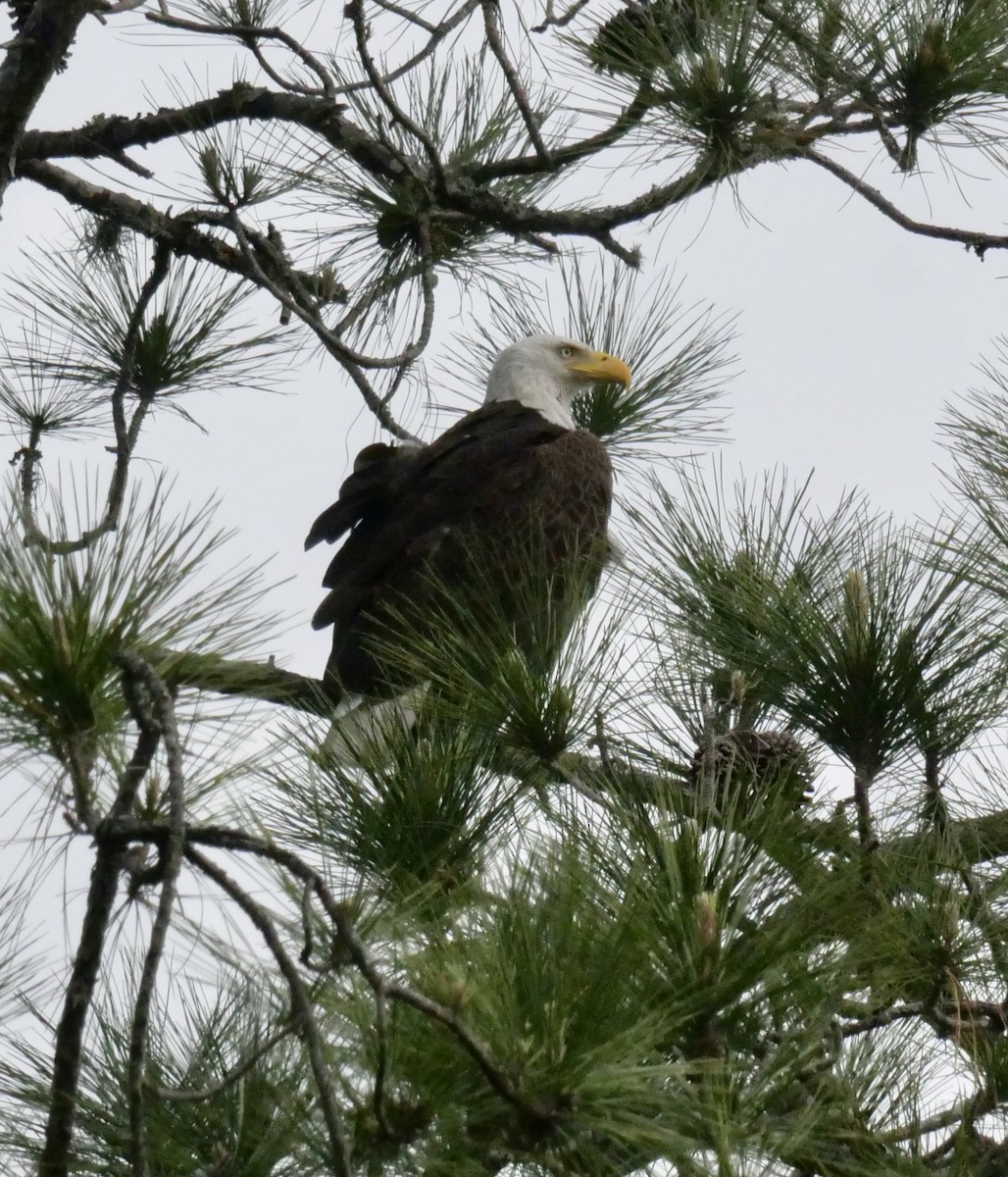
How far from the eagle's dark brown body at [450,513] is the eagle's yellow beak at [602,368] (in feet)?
0.87

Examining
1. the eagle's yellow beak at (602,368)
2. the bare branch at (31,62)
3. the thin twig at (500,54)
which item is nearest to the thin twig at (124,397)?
the bare branch at (31,62)

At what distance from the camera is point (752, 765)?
1994mm

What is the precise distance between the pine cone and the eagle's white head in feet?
8.49

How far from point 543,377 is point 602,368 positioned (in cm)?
37

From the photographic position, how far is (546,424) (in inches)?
169

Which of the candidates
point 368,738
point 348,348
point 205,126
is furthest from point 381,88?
point 368,738

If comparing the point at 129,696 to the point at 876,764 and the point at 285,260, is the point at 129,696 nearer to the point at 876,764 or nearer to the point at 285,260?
the point at 876,764

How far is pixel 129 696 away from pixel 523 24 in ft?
6.49

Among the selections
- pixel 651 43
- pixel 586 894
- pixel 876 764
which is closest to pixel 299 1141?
pixel 586 894

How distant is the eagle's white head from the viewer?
4.70 m

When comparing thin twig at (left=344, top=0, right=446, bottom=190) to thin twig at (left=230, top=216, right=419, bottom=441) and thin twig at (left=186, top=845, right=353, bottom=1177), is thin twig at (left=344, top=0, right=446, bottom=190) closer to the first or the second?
thin twig at (left=230, top=216, right=419, bottom=441)

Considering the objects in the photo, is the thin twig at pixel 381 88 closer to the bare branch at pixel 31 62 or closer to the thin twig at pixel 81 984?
the bare branch at pixel 31 62

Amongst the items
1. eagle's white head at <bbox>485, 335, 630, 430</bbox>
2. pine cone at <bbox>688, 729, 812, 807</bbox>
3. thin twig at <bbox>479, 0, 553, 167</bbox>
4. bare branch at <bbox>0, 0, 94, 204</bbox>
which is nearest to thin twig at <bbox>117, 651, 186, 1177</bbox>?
pine cone at <bbox>688, 729, 812, 807</bbox>

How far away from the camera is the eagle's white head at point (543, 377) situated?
470 centimetres
